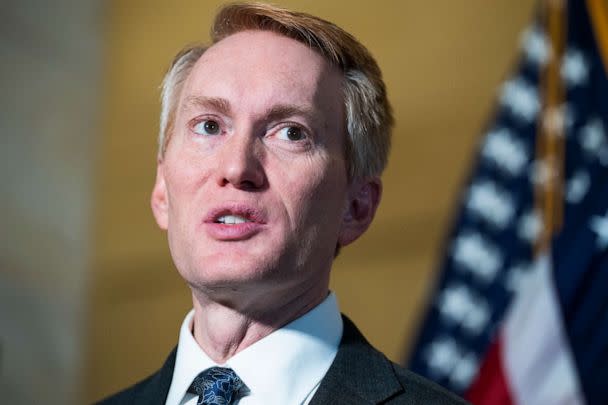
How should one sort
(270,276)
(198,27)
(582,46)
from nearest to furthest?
(270,276), (582,46), (198,27)

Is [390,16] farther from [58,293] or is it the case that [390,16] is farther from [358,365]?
[358,365]

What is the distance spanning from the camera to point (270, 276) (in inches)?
66.3

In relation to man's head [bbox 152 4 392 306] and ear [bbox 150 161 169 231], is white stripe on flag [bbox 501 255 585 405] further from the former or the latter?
ear [bbox 150 161 169 231]

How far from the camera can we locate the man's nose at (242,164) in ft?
5.45

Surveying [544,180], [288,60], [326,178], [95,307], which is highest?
[288,60]

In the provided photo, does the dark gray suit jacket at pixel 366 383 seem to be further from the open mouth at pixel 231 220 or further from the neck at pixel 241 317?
the open mouth at pixel 231 220

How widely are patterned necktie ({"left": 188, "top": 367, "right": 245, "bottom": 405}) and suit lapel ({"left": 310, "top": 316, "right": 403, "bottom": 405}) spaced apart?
0.45ft

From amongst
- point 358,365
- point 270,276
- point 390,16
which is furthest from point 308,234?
point 390,16

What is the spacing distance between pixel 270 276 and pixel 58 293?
8.04 ft

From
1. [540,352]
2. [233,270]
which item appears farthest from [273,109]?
[540,352]

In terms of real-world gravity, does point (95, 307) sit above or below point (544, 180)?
below

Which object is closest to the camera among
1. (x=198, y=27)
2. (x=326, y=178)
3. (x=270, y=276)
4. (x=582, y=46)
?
(x=270, y=276)

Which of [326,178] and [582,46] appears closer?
[326,178]

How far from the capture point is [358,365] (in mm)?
1774
